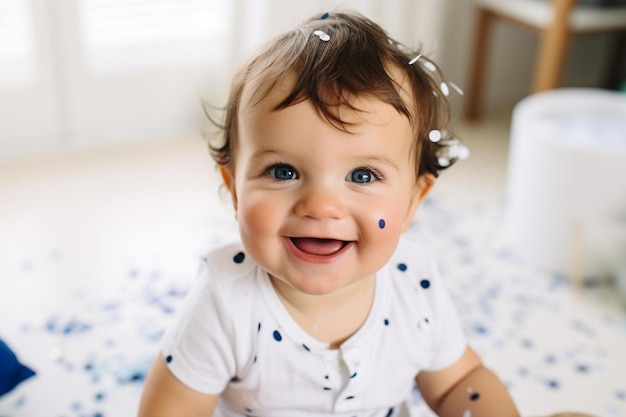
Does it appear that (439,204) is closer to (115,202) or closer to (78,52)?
(115,202)

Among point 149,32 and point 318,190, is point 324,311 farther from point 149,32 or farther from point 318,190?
point 149,32

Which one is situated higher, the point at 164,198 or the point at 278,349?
the point at 278,349

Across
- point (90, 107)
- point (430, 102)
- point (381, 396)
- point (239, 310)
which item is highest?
point (430, 102)

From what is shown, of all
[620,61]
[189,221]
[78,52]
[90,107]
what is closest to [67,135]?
[90,107]

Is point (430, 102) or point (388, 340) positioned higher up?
point (430, 102)

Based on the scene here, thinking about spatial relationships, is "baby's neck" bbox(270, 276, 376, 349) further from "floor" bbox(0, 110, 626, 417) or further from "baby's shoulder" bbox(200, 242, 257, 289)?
"floor" bbox(0, 110, 626, 417)

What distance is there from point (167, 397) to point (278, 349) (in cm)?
13

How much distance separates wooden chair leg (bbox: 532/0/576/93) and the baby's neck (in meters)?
1.28

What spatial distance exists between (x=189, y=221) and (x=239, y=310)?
983 millimetres

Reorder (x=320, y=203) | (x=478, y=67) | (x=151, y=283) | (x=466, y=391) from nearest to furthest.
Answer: (x=320, y=203)
(x=466, y=391)
(x=151, y=283)
(x=478, y=67)

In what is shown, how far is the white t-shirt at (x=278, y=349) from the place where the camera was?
0.81 meters

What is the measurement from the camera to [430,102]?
2.63 ft

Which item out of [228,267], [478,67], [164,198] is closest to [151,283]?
[164,198]

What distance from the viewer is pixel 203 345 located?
0.81 meters
